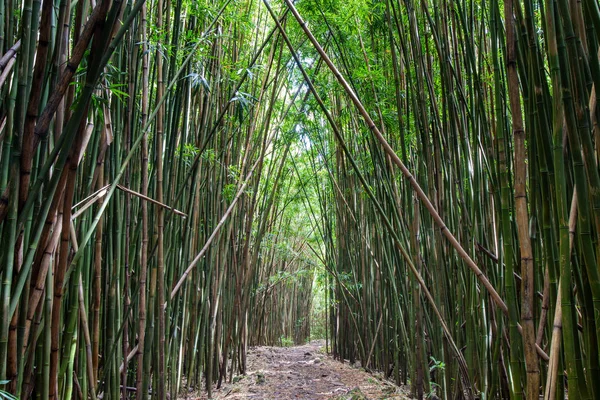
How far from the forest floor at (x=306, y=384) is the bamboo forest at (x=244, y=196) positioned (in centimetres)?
7

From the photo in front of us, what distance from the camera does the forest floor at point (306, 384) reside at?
10.4 ft

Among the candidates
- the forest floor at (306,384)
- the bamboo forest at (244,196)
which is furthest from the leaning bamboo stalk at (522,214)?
the forest floor at (306,384)

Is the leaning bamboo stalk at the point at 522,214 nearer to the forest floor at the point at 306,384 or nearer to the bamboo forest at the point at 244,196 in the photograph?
the bamboo forest at the point at 244,196

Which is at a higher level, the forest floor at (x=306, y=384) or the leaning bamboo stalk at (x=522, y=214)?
the leaning bamboo stalk at (x=522, y=214)

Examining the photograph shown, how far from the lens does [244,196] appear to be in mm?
4062

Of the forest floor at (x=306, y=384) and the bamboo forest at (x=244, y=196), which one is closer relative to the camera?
the bamboo forest at (x=244, y=196)

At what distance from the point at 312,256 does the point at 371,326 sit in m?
5.55

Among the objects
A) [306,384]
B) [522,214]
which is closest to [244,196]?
[306,384]

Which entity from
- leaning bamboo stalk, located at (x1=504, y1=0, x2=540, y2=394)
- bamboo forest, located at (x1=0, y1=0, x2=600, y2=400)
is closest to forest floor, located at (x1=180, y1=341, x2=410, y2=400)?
bamboo forest, located at (x1=0, y1=0, x2=600, y2=400)

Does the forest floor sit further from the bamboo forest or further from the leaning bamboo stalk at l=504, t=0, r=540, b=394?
the leaning bamboo stalk at l=504, t=0, r=540, b=394

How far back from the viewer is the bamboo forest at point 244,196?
40.6 inches

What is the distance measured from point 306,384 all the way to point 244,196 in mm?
1615

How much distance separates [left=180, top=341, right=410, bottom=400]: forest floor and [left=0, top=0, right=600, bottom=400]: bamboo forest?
0.07 metres

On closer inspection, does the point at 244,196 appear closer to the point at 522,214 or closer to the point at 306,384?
the point at 306,384
